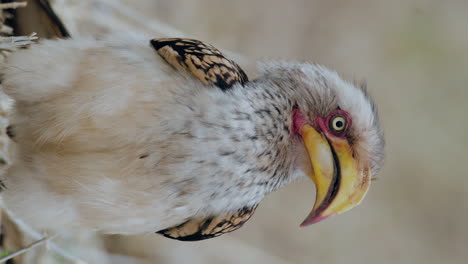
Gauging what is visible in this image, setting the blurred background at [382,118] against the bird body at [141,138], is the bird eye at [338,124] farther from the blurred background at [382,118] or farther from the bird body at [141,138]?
the blurred background at [382,118]

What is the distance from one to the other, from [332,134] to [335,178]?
0.33 ft

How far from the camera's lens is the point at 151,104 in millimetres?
887

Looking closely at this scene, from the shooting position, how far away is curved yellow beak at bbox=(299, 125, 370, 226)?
0.89 meters

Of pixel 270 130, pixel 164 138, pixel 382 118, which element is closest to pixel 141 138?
pixel 164 138

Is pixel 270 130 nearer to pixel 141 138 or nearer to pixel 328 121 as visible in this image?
pixel 328 121

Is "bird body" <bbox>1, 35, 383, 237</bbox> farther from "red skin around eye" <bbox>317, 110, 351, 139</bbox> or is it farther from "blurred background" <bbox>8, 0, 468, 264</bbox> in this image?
"blurred background" <bbox>8, 0, 468, 264</bbox>

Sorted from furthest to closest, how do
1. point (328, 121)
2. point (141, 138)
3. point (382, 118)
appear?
point (382, 118), point (328, 121), point (141, 138)

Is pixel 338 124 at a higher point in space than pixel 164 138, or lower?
higher

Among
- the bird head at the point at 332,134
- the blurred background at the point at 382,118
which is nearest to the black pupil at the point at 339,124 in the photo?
the bird head at the point at 332,134

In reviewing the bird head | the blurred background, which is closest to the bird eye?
the bird head

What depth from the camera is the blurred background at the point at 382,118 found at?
6.39 feet

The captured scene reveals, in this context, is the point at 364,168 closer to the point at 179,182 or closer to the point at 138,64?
the point at 179,182

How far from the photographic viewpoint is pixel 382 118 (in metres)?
2.08

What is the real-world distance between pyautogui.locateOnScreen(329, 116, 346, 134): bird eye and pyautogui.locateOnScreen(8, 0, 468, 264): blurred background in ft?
3.25
